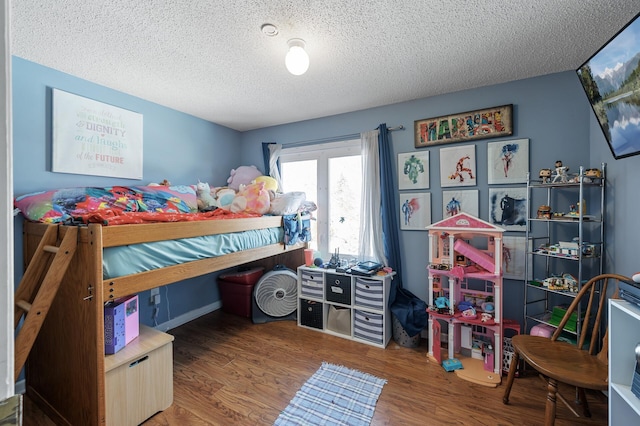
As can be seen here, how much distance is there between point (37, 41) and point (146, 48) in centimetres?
64

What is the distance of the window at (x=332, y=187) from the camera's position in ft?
10.1

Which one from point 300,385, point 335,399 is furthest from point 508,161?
point 300,385

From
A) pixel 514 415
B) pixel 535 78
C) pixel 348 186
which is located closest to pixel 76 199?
pixel 348 186

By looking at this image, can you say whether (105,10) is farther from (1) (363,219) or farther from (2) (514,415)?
(2) (514,415)

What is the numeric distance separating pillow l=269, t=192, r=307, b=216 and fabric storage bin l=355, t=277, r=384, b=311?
3.27 ft

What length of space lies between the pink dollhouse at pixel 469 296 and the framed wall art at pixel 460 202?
0.89 feet

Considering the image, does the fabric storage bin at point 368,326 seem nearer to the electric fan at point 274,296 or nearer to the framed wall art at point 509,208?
the electric fan at point 274,296

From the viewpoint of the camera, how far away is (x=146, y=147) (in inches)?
104

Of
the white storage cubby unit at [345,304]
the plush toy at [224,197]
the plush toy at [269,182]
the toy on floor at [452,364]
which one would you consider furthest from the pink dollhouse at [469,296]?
the plush toy at [224,197]

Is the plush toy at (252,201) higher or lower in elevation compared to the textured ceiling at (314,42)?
lower

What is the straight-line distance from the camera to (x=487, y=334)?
85.4 inches

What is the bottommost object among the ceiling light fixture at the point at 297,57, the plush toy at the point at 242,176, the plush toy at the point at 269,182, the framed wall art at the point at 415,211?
the framed wall art at the point at 415,211

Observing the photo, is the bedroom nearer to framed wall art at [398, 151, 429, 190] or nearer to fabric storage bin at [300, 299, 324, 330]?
framed wall art at [398, 151, 429, 190]

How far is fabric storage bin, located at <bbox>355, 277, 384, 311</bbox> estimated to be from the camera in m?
2.46
